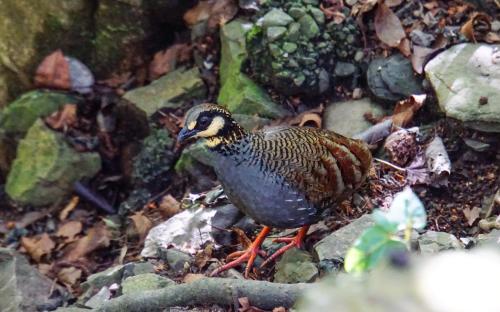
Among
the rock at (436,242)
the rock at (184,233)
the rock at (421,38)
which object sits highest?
the rock at (421,38)

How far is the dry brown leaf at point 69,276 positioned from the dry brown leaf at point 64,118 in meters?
1.64

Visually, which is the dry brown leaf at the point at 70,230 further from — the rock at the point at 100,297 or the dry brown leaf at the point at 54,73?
the rock at the point at 100,297

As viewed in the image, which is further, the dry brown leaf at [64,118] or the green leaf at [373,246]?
the dry brown leaf at [64,118]

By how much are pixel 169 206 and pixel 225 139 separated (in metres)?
1.87

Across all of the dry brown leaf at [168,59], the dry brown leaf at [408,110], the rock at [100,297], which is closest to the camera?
the rock at [100,297]

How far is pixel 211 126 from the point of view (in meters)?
4.60

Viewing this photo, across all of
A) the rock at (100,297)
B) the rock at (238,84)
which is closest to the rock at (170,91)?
the rock at (238,84)

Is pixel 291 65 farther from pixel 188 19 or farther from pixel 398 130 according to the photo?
pixel 188 19

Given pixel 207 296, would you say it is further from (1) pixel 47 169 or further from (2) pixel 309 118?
(1) pixel 47 169

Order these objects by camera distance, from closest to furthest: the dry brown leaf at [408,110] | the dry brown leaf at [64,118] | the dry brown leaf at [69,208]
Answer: the dry brown leaf at [408,110] → the dry brown leaf at [69,208] → the dry brown leaf at [64,118]

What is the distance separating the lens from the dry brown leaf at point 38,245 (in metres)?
6.82

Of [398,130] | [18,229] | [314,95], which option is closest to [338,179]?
[398,130]

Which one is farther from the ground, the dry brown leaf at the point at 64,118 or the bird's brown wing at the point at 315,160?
the bird's brown wing at the point at 315,160

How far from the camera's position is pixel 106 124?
7.54 meters
